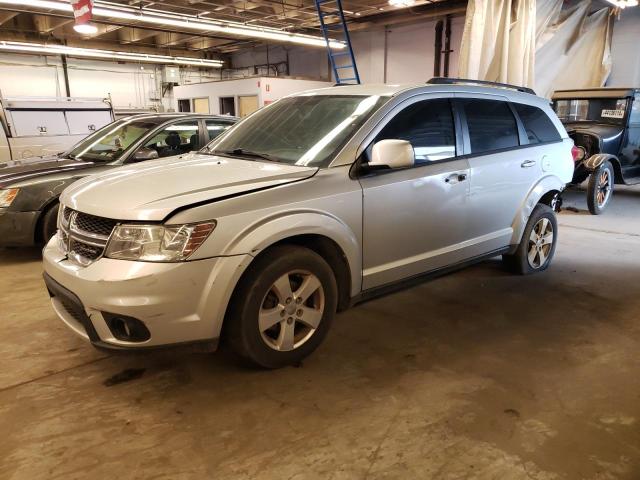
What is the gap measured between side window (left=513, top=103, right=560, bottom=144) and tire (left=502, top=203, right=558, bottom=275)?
2.01 ft

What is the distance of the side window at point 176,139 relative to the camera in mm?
5738

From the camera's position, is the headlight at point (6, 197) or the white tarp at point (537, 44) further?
the white tarp at point (537, 44)

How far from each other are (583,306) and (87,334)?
3584 millimetres

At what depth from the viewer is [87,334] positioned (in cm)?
255

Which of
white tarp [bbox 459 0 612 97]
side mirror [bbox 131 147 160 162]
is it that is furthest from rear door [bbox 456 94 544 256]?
white tarp [bbox 459 0 612 97]

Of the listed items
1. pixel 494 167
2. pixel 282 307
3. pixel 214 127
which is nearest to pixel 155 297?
pixel 282 307

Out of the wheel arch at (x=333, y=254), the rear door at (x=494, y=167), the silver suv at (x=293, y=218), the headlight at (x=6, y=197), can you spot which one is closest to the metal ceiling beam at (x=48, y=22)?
the headlight at (x=6, y=197)

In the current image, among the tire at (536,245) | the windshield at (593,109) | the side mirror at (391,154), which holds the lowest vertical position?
the tire at (536,245)

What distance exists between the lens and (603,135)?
8.20 m

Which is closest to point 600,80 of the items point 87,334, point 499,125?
point 499,125

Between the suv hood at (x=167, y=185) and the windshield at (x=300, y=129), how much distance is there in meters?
0.18

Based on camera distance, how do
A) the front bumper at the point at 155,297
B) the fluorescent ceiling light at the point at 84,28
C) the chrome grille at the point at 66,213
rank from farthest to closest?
the fluorescent ceiling light at the point at 84,28 < the chrome grille at the point at 66,213 < the front bumper at the point at 155,297

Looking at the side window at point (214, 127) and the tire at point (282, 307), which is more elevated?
the side window at point (214, 127)

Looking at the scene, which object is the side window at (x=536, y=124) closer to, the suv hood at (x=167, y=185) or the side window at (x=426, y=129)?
the side window at (x=426, y=129)
